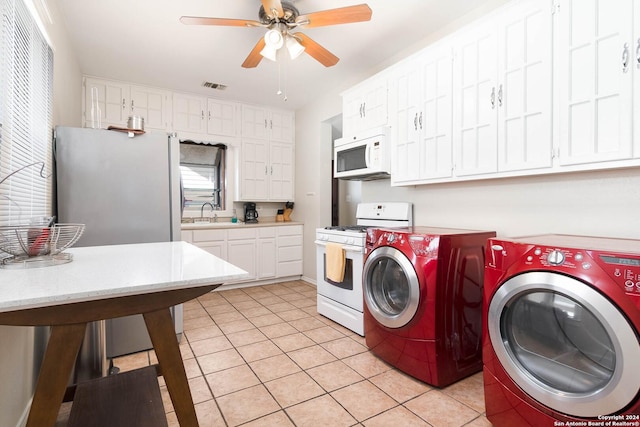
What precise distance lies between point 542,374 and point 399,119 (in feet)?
6.73

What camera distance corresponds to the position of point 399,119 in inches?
106

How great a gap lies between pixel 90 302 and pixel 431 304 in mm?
1648

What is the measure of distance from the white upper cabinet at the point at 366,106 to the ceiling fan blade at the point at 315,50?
53 cm

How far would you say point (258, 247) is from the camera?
14.2ft

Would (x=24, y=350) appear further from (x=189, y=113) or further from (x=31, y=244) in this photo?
(x=189, y=113)

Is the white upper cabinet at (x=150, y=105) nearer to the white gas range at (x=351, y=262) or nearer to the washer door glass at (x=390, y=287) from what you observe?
the white gas range at (x=351, y=262)

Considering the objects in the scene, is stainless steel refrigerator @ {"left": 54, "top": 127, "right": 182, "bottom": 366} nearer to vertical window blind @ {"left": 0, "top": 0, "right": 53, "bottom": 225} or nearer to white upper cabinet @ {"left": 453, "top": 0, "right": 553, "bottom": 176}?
vertical window blind @ {"left": 0, "top": 0, "right": 53, "bottom": 225}

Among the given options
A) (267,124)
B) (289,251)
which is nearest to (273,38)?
(267,124)

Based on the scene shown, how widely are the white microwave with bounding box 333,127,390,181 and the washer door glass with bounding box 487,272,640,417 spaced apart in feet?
5.38

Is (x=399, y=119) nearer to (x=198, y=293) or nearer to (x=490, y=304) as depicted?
(x=490, y=304)

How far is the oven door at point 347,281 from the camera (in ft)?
8.48

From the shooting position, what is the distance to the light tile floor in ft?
5.29

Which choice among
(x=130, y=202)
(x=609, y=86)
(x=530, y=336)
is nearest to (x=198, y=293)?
(x=530, y=336)

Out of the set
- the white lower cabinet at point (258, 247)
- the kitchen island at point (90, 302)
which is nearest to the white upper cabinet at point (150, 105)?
the white lower cabinet at point (258, 247)
